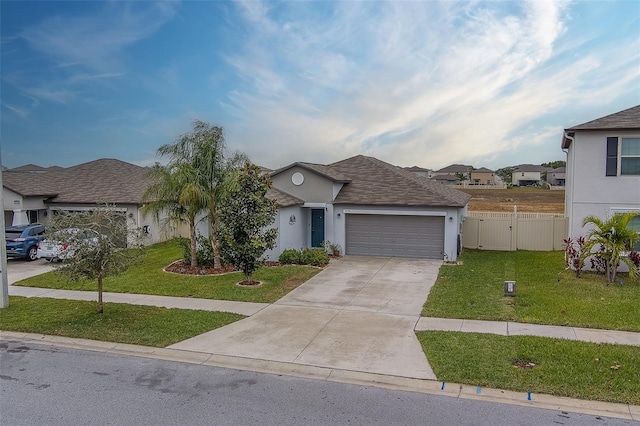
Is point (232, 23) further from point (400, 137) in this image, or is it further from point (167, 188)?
point (400, 137)

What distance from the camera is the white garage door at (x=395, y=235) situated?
61.9ft

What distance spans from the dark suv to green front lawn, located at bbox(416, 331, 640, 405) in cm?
1763

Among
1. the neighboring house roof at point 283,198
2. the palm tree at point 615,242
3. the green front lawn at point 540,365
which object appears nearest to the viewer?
the green front lawn at point 540,365

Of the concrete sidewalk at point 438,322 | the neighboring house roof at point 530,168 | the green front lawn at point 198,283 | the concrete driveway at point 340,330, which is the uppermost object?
the neighboring house roof at point 530,168

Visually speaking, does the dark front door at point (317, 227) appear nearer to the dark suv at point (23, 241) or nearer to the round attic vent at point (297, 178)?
the round attic vent at point (297, 178)

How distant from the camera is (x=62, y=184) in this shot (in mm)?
25781

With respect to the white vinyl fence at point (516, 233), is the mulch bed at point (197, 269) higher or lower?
lower

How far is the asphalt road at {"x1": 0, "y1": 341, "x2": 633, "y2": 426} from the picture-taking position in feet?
18.7

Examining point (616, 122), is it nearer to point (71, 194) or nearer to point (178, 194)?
point (178, 194)

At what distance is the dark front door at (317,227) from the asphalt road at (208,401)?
43.8 feet

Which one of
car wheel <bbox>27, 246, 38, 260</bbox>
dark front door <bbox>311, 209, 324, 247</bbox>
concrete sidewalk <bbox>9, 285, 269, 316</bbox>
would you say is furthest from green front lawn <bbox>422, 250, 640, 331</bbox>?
car wheel <bbox>27, 246, 38, 260</bbox>

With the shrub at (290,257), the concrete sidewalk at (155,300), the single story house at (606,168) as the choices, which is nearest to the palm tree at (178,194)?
the shrub at (290,257)

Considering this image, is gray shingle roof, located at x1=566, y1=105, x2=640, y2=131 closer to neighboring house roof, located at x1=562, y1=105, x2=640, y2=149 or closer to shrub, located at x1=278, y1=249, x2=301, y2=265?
neighboring house roof, located at x1=562, y1=105, x2=640, y2=149

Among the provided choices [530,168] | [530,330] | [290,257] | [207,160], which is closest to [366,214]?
[290,257]
